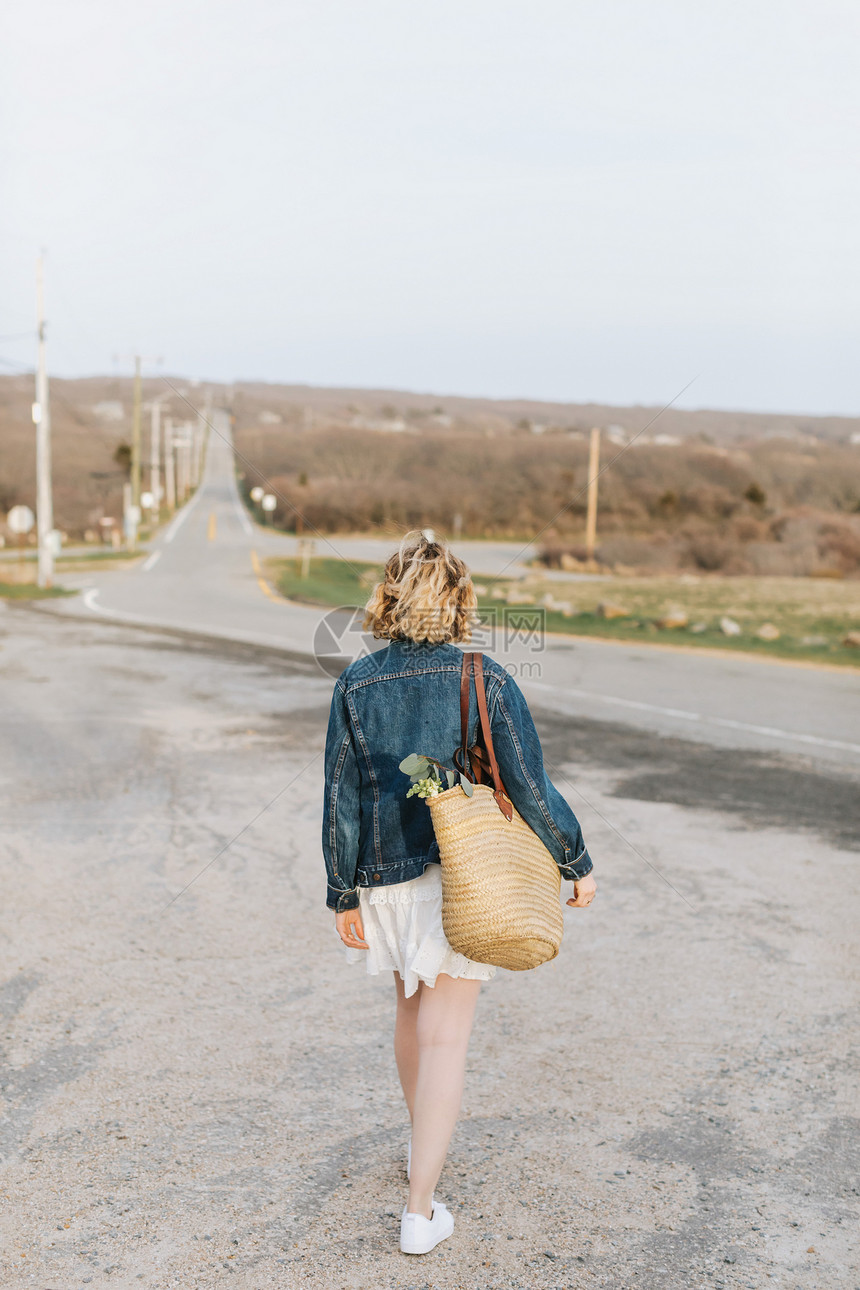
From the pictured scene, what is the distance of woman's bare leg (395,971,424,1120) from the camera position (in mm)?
3084

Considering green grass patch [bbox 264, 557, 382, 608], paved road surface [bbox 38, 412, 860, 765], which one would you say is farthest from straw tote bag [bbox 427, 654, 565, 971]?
green grass patch [bbox 264, 557, 382, 608]

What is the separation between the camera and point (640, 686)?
1333 cm

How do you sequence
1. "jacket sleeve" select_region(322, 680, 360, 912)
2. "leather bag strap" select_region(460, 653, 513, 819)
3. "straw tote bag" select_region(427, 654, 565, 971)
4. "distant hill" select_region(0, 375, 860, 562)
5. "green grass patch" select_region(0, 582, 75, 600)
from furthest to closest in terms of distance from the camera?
1. "distant hill" select_region(0, 375, 860, 562)
2. "green grass patch" select_region(0, 582, 75, 600)
3. "jacket sleeve" select_region(322, 680, 360, 912)
4. "leather bag strap" select_region(460, 653, 513, 819)
5. "straw tote bag" select_region(427, 654, 565, 971)

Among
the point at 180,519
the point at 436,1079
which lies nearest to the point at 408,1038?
the point at 436,1079

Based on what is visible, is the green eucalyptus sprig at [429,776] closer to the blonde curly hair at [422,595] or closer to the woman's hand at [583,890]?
the blonde curly hair at [422,595]

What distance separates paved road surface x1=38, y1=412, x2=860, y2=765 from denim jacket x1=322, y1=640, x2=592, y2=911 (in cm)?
257

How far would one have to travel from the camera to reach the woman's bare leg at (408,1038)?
3.08 metres

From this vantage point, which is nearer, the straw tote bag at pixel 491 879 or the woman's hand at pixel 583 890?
the straw tote bag at pixel 491 879

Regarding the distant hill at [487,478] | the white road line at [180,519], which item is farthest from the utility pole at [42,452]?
the distant hill at [487,478]

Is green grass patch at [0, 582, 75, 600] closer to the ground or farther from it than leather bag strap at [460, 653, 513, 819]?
closer to the ground

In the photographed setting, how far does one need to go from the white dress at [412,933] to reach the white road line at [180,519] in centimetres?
4777

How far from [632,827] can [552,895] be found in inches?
172

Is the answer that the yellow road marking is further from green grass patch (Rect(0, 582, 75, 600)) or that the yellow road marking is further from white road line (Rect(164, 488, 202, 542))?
white road line (Rect(164, 488, 202, 542))

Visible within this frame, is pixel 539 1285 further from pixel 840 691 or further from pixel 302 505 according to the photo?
pixel 302 505
